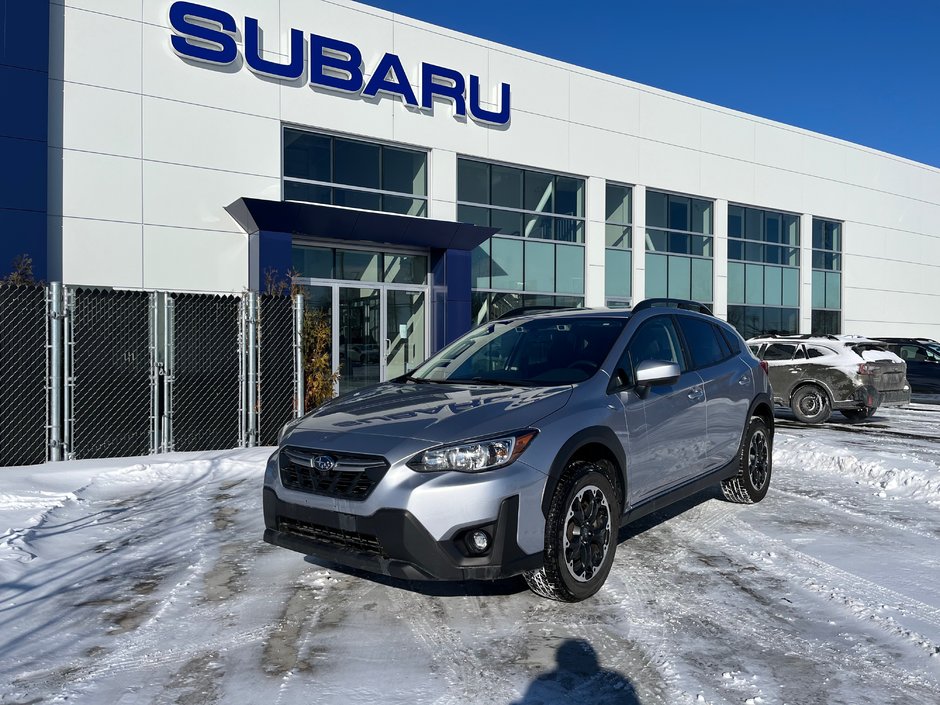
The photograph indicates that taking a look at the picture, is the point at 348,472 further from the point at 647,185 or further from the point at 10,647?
the point at 647,185

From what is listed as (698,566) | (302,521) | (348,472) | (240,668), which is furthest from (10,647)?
(698,566)

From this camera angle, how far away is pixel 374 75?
50.0ft

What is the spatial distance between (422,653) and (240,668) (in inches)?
34.0

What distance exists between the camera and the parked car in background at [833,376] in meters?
13.0

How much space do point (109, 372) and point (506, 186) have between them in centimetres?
1048

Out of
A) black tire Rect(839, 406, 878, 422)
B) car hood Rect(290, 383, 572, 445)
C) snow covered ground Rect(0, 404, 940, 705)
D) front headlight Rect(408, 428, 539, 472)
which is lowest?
snow covered ground Rect(0, 404, 940, 705)

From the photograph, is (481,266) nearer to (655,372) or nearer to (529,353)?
(529,353)

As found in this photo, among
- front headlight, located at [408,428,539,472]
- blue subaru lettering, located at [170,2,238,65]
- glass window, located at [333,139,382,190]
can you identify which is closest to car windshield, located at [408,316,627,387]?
front headlight, located at [408,428,539,472]

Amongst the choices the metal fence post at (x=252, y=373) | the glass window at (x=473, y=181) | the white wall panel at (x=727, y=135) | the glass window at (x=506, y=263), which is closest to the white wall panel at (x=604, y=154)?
the glass window at (x=473, y=181)

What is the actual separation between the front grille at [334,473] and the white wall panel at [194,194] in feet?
33.1

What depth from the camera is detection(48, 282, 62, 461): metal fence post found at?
893cm

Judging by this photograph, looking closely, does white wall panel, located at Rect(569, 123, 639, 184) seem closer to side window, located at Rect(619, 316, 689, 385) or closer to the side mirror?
side window, located at Rect(619, 316, 689, 385)

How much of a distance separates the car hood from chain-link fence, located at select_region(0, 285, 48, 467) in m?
5.66

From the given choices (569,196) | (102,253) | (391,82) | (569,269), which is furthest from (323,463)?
(569,196)
